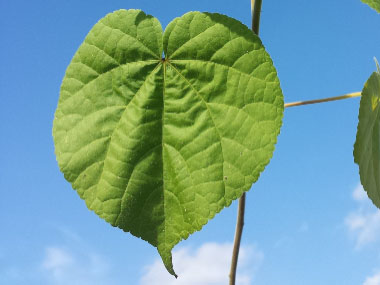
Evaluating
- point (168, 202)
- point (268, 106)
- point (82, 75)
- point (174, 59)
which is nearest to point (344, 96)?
point (268, 106)

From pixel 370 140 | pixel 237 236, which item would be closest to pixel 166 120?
pixel 237 236

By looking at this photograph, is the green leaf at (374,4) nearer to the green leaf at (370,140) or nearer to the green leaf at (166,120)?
the green leaf at (370,140)

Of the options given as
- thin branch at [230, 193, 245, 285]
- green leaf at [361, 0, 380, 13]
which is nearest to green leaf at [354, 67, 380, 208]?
green leaf at [361, 0, 380, 13]

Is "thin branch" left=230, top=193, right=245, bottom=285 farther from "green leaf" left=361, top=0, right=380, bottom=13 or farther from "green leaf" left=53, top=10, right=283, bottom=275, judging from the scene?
"green leaf" left=361, top=0, right=380, bottom=13

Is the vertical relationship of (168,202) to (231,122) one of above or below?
below

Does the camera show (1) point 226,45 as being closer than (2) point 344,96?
Yes

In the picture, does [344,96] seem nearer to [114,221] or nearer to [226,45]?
[226,45]

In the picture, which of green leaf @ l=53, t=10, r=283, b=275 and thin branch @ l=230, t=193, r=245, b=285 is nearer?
green leaf @ l=53, t=10, r=283, b=275
